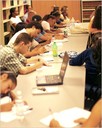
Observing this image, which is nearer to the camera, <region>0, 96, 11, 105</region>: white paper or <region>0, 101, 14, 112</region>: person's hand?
<region>0, 101, 14, 112</region>: person's hand

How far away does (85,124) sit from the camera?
1799 mm

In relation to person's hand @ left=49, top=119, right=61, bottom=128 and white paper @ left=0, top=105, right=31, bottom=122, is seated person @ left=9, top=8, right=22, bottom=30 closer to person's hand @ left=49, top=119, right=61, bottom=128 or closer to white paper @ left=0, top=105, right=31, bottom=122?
white paper @ left=0, top=105, right=31, bottom=122

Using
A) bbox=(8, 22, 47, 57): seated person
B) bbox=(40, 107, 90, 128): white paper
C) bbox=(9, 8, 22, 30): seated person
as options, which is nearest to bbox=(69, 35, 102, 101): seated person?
bbox=(8, 22, 47, 57): seated person

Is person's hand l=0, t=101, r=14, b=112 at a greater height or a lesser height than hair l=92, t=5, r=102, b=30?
lesser

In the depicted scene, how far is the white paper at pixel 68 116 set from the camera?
1937 millimetres

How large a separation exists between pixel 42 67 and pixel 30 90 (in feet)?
2.96

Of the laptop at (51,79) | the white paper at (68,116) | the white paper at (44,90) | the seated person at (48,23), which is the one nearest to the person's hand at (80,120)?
the white paper at (68,116)

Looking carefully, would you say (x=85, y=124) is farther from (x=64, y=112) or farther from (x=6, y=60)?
(x=6, y=60)

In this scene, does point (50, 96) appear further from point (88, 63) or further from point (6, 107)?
point (88, 63)

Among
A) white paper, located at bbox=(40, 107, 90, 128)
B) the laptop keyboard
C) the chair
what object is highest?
the laptop keyboard

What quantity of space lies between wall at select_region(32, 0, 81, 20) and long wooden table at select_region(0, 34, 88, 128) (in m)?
7.22

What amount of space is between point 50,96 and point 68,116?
1.47ft

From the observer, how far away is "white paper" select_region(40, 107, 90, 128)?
1.94 metres

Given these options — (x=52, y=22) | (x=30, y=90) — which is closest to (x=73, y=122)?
(x=30, y=90)
